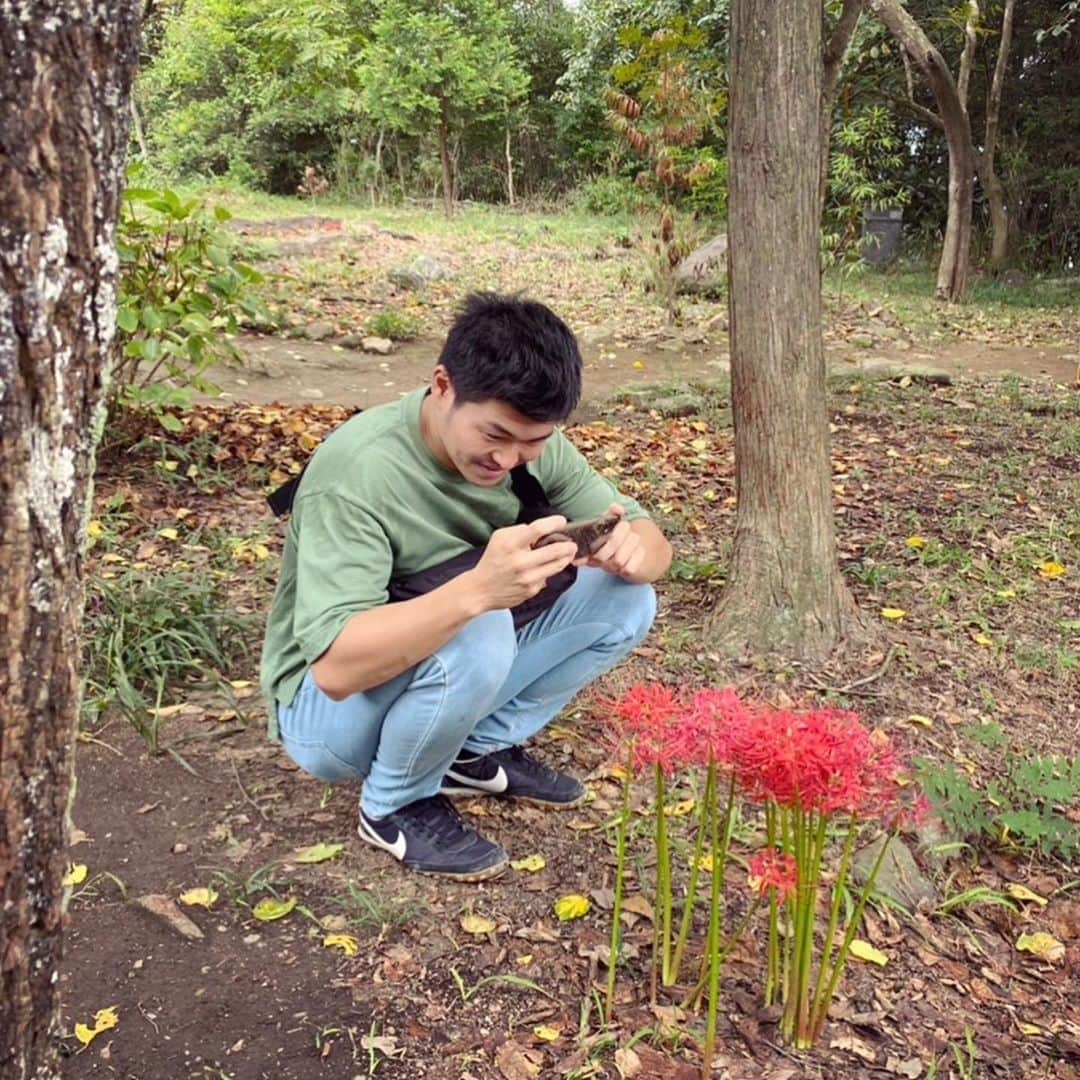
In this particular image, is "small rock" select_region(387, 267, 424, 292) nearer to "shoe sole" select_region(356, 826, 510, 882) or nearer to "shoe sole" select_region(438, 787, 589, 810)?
"shoe sole" select_region(438, 787, 589, 810)

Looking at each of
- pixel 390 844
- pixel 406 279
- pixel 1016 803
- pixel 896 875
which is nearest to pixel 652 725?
pixel 390 844

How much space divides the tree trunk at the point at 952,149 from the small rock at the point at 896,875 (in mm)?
8936

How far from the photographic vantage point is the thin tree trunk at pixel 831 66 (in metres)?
3.16

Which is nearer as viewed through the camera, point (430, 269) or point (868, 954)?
point (868, 954)

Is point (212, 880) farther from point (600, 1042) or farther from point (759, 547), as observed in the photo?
point (759, 547)

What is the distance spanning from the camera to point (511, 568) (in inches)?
74.8

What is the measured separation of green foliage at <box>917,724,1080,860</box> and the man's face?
1252 millimetres

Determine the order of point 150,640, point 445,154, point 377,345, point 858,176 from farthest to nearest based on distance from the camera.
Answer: point 445,154
point 858,176
point 377,345
point 150,640

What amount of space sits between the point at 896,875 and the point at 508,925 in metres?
0.89

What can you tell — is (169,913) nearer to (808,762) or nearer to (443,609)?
(443,609)

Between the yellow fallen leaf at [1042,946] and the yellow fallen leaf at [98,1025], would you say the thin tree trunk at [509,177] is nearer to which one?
the yellow fallen leaf at [1042,946]

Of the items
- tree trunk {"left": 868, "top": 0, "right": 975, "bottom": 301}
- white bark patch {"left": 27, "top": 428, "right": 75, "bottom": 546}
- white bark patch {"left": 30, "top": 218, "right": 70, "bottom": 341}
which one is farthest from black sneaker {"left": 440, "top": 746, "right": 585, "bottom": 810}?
tree trunk {"left": 868, "top": 0, "right": 975, "bottom": 301}

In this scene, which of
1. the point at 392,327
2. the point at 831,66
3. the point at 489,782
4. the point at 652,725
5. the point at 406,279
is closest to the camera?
the point at 652,725

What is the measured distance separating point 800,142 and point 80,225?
2.45 meters
